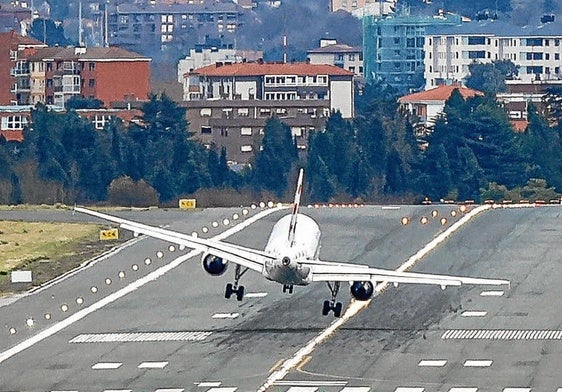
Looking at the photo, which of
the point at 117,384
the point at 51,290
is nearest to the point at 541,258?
the point at 51,290

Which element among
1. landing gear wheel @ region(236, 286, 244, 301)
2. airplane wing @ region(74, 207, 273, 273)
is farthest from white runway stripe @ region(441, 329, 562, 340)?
landing gear wheel @ region(236, 286, 244, 301)

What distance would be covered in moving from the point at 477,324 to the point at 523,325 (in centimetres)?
188

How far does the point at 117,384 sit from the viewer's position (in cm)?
8019

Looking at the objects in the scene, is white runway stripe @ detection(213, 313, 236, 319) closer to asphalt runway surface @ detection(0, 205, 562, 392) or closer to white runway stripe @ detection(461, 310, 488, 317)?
asphalt runway surface @ detection(0, 205, 562, 392)

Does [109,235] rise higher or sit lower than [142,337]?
higher

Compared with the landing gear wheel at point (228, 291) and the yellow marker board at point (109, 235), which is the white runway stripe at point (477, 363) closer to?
the landing gear wheel at point (228, 291)

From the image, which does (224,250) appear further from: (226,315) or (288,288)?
(226,315)

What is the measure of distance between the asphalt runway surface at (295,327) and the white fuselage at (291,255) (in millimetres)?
2668

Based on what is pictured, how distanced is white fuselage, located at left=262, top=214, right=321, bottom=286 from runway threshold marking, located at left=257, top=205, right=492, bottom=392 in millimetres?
2710

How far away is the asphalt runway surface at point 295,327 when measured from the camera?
266 ft

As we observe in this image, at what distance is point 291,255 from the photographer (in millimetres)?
86688

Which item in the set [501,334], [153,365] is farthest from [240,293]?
[153,365]

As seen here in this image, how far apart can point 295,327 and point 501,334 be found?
8.22 metres

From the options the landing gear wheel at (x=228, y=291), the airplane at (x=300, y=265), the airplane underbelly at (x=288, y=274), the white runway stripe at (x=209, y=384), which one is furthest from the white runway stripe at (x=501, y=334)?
the white runway stripe at (x=209, y=384)
